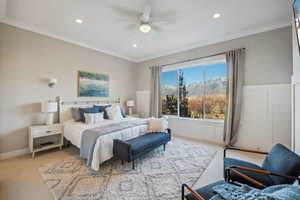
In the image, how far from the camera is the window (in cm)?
392

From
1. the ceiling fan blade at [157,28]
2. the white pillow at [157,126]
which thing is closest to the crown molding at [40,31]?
the ceiling fan blade at [157,28]

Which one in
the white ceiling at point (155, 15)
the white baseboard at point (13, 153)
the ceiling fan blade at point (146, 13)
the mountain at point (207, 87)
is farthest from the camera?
the mountain at point (207, 87)

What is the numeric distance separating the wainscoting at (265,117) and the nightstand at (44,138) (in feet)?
14.8

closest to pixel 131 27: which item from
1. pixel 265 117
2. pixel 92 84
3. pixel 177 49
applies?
pixel 177 49

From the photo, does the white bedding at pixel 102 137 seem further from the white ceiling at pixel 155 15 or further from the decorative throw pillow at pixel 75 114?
the white ceiling at pixel 155 15

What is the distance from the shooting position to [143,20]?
8.42 feet

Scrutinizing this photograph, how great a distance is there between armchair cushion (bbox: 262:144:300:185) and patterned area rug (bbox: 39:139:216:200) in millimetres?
1066

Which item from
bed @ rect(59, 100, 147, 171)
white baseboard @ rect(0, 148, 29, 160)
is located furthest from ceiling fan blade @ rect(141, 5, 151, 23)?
white baseboard @ rect(0, 148, 29, 160)

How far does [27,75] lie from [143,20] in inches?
121

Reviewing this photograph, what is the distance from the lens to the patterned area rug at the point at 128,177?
1.81 m

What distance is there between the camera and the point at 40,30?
3221 millimetres

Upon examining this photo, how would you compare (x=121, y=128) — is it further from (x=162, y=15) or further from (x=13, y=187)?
(x=162, y=15)

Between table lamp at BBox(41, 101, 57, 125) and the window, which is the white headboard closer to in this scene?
table lamp at BBox(41, 101, 57, 125)

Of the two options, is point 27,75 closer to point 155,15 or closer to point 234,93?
point 155,15
